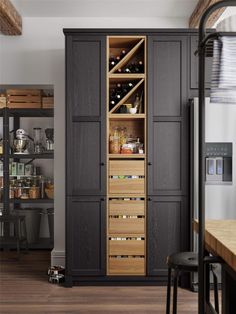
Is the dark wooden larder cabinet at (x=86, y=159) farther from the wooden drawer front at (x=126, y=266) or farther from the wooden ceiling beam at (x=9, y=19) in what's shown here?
the wooden ceiling beam at (x=9, y=19)

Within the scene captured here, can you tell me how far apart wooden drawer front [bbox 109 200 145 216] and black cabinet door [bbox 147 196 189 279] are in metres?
0.09

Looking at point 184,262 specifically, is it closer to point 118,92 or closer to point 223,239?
point 223,239

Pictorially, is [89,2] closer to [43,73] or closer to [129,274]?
[43,73]

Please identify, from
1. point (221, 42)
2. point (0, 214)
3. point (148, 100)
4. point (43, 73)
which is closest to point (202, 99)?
point (221, 42)

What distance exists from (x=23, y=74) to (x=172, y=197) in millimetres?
2119

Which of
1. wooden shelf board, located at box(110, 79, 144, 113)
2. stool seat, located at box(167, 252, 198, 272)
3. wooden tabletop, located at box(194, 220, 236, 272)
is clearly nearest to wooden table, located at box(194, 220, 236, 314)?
wooden tabletop, located at box(194, 220, 236, 272)

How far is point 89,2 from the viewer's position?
4.43 metres

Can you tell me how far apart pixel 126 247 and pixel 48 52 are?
7.42 feet

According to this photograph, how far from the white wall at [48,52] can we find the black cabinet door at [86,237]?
0.61m

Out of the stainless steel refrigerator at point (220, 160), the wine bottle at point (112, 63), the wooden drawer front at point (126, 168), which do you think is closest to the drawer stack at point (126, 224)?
the wooden drawer front at point (126, 168)

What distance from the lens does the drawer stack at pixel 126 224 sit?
4277 mm

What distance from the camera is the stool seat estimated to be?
2562mm

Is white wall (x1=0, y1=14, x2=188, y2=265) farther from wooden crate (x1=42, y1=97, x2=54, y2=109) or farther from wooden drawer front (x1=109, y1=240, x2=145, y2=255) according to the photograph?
wooden drawer front (x1=109, y1=240, x2=145, y2=255)

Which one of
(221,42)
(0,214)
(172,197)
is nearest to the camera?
(221,42)
